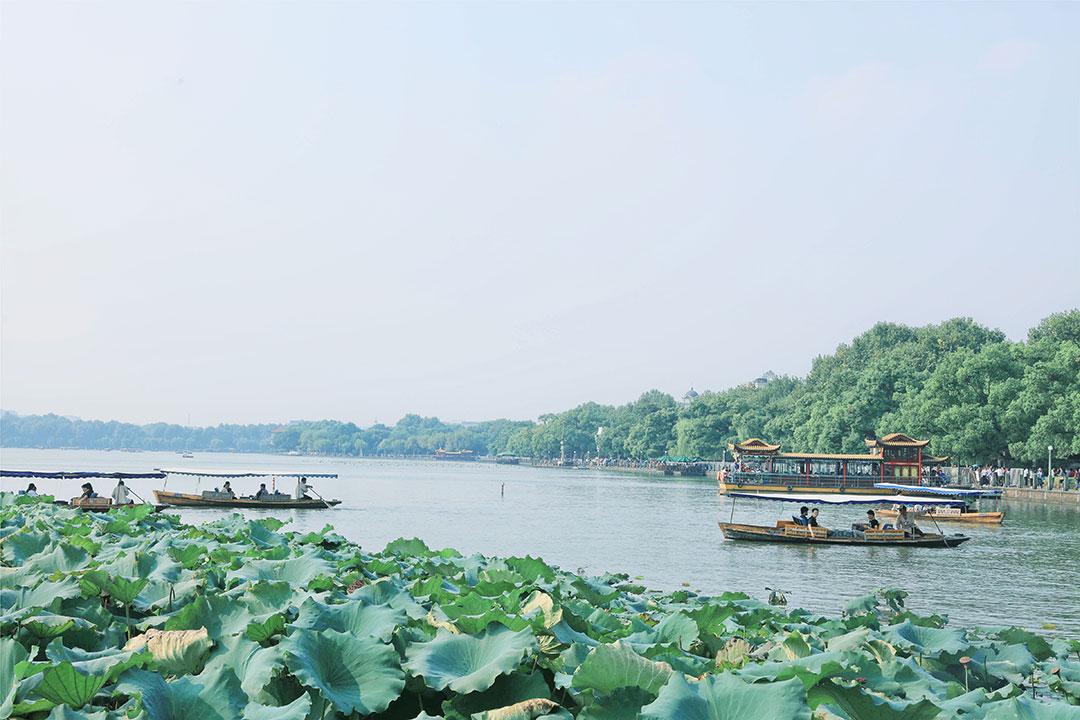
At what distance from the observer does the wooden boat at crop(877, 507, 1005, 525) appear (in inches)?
1602

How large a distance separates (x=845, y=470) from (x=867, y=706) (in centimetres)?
6503

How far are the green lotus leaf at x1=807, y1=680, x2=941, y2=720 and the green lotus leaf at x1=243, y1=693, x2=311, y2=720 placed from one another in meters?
1.81

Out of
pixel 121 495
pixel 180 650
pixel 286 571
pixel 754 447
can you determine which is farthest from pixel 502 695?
pixel 754 447

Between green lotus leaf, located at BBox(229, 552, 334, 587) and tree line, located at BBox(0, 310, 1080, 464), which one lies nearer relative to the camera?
green lotus leaf, located at BBox(229, 552, 334, 587)

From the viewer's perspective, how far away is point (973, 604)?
21672mm

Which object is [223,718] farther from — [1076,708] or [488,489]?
[488,489]

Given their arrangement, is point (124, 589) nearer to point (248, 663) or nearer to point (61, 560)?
point (61, 560)

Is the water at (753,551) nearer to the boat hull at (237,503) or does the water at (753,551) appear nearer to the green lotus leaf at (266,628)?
the boat hull at (237,503)

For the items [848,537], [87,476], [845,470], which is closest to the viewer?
[848,537]

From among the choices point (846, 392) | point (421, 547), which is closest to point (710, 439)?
point (846, 392)

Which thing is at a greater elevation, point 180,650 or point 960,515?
point 180,650

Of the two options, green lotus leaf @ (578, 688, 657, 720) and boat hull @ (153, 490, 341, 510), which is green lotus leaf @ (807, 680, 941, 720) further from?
boat hull @ (153, 490, 341, 510)

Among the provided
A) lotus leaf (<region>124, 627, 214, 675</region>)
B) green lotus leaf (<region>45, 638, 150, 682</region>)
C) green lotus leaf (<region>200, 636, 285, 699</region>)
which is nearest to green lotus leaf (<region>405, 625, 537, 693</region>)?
green lotus leaf (<region>200, 636, 285, 699</region>)

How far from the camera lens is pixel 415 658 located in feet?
13.2
